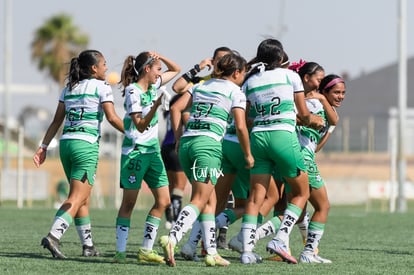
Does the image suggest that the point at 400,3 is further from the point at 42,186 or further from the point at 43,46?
the point at 43,46

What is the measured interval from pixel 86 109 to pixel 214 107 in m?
1.31

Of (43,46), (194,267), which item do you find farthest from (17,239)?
(43,46)

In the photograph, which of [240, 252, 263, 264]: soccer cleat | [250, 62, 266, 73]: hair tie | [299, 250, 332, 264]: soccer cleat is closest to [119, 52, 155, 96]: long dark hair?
[250, 62, 266, 73]: hair tie

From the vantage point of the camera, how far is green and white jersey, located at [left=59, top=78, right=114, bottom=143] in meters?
10.6

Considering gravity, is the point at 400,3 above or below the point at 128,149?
above

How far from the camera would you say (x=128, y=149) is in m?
10.4

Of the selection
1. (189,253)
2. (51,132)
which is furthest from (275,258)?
(51,132)

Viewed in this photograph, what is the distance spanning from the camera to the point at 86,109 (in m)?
10.6

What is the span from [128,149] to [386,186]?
77.9 feet

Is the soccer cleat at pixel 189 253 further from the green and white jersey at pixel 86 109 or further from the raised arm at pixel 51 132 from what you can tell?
the raised arm at pixel 51 132

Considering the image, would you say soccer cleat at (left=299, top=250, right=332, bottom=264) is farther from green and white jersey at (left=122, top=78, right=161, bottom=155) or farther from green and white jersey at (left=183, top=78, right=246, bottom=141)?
green and white jersey at (left=122, top=78, right=161, bottom=155)

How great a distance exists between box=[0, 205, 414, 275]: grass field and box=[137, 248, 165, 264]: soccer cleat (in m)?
0.14

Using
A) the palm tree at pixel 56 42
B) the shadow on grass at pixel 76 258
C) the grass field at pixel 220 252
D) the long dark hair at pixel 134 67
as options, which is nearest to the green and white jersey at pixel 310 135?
the grass field at pixel 220 252

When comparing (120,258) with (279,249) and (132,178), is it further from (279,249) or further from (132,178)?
(279,249)
